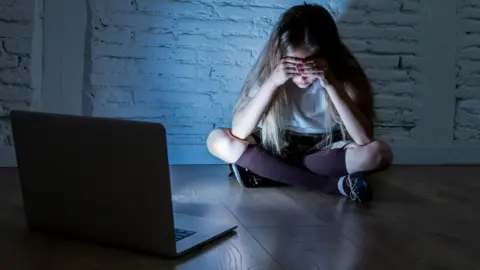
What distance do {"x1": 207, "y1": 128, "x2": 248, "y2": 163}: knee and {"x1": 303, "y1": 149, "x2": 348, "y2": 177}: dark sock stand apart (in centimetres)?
18

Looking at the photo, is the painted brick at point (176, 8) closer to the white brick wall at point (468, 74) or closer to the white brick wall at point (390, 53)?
the white brick wall at point (390, 53)

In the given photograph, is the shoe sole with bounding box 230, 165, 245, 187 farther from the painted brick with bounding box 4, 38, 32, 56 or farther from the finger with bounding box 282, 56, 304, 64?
the painted brick with bounding box 4, 38, 32, 56

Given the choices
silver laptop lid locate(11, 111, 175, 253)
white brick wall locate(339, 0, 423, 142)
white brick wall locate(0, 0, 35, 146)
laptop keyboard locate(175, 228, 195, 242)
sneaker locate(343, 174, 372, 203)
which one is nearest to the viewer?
silver laptop lid locate(11, 111, 175, 253)

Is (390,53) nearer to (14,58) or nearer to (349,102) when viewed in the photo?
(349,102)

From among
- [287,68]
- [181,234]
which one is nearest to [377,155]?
[287,68]

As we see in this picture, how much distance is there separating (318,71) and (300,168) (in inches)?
11.0

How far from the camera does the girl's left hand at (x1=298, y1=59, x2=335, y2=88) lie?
5.25 feet

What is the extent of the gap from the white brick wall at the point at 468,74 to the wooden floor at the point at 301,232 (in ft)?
1.43

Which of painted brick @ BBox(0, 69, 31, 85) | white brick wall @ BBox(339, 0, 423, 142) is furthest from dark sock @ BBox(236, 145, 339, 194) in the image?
painted brick @ BBox(0, 69, 31, 85)

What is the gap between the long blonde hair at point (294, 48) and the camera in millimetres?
1668

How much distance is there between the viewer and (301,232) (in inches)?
49.8

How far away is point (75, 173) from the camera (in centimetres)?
111

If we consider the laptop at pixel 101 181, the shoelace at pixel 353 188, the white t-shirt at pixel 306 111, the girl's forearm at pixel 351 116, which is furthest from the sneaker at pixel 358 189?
the laptop at pixel 101 181

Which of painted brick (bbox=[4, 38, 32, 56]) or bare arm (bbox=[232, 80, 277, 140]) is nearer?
bare arm (bbox=[232, 80, 277, 140])
